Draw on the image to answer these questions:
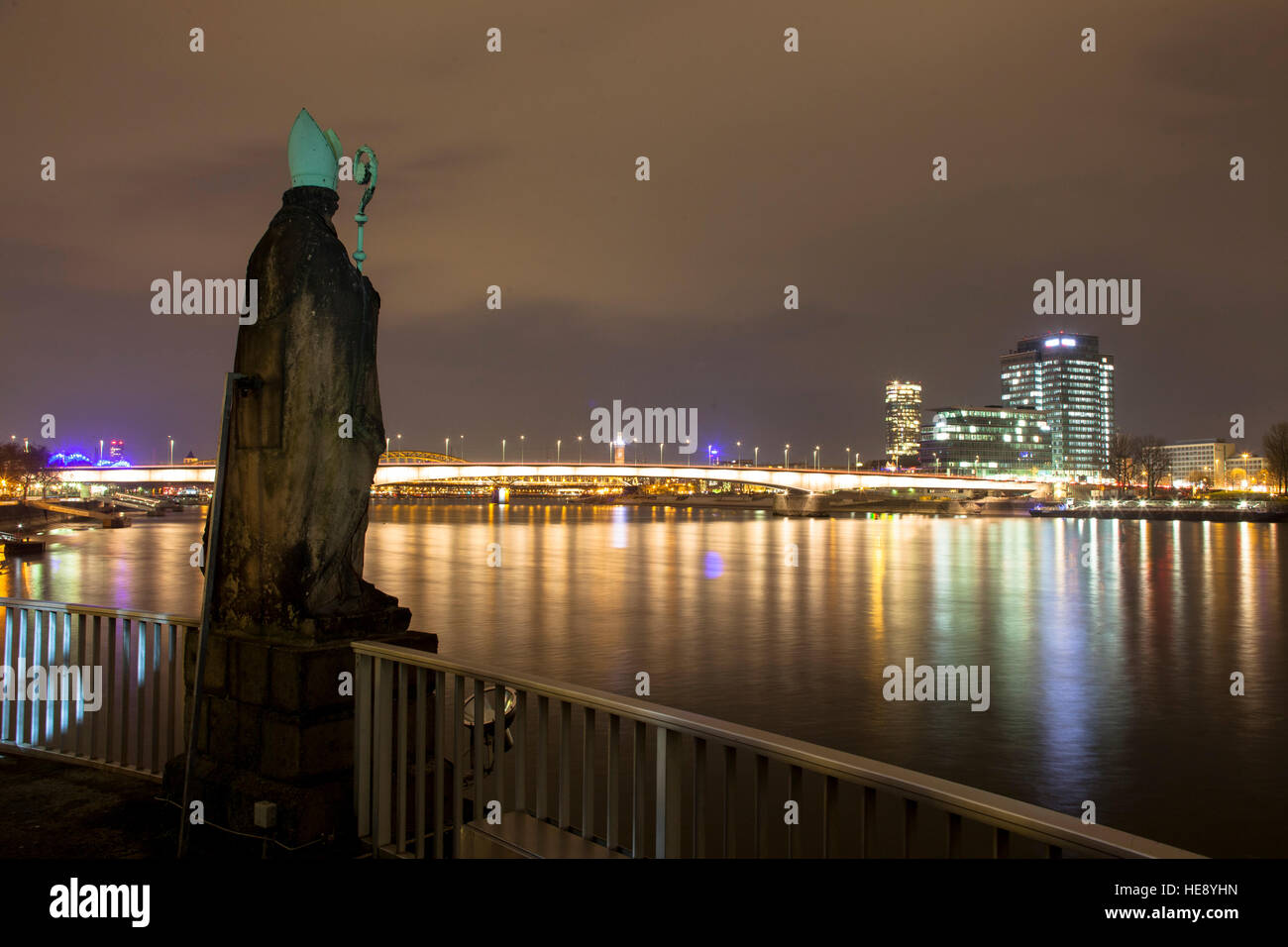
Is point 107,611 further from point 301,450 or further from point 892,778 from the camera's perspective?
point 892,778

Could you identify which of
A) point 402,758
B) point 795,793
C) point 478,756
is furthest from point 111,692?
point 795,793

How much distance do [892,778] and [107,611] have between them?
621cm

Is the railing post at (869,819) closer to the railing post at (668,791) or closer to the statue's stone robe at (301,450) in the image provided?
the railing post at (668,791)

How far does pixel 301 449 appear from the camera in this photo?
551 cm

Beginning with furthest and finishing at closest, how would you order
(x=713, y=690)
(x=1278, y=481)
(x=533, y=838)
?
(x=1278, y=481) → (x=713, y=690) → (x=533, y=838)

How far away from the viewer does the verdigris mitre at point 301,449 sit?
18.1 ft

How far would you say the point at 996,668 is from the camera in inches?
620

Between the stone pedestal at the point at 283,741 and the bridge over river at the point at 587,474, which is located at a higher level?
the bridge over river at the point at 587,474

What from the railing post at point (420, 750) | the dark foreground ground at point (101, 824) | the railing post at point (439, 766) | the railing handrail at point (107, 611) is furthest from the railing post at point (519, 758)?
the railing handrail at point (107, 611)

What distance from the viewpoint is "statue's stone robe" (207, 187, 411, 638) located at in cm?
552

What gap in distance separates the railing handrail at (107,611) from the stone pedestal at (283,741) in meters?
0.74
